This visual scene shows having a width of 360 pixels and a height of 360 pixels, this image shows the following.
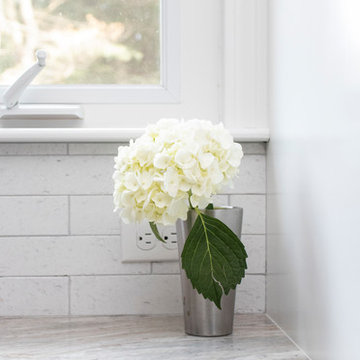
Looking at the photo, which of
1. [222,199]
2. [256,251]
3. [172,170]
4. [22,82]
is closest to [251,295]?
[256,251]

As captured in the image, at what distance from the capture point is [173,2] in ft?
4.49

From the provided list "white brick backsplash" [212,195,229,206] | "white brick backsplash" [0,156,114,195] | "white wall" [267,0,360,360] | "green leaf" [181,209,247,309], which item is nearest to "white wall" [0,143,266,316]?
"white brick backsplash" [0,156,114,195]

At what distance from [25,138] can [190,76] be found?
361mm

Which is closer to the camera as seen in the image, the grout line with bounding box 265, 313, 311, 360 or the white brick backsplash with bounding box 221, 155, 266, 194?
the grout line with bounding box 265, 313, 311, 360

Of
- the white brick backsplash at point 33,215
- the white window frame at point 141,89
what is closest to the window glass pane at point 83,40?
the white window frame at point 141,89

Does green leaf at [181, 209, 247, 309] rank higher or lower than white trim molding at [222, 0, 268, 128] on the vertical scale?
lower

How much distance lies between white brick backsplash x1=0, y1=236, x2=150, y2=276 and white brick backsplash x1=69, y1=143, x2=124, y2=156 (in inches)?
6.6

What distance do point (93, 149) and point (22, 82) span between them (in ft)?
0.63

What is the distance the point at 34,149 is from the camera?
1.30 metres

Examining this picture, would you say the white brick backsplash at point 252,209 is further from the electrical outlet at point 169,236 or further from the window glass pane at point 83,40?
the window glass pane at point 83,40

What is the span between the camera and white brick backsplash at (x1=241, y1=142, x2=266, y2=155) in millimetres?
1313

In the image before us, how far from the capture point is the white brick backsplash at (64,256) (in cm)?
129

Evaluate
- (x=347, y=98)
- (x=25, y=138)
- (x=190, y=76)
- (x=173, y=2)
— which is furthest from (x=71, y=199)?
(x=347, y=98)

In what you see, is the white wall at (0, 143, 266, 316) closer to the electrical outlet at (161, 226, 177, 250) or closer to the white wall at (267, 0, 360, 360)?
the electrical outlet at (161, 226, 177, 250)
